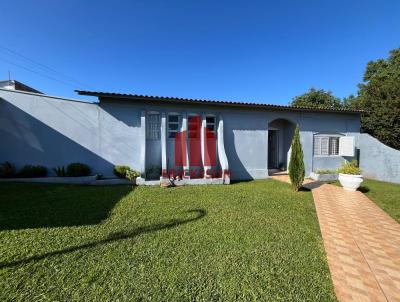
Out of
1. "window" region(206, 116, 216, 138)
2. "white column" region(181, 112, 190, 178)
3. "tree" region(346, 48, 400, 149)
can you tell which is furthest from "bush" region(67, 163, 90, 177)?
"tree" region(346, 48, 400, 149)

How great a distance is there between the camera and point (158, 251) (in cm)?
329

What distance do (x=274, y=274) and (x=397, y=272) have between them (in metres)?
2.18

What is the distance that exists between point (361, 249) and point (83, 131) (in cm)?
1089

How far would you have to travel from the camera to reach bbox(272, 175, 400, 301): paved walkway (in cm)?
263

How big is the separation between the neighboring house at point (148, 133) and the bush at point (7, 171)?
0.32 metres

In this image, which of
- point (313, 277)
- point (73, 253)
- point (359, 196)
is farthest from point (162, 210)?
point (359, 196)

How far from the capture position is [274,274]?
9.18 ft

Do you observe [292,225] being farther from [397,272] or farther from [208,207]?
[208,207]

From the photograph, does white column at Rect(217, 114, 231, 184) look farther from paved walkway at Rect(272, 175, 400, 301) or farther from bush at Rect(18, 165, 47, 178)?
bush at Rect(18, 165, 47, 178)

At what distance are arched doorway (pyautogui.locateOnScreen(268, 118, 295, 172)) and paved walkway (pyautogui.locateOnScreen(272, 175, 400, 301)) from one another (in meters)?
6.40

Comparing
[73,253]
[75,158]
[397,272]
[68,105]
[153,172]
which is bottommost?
[397,272]

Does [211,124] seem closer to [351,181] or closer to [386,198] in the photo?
[351,181]

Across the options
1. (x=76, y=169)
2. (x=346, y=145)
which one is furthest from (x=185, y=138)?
(x=346, y=145)

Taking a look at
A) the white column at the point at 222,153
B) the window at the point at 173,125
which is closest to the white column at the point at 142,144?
the window at the point at 173,125
